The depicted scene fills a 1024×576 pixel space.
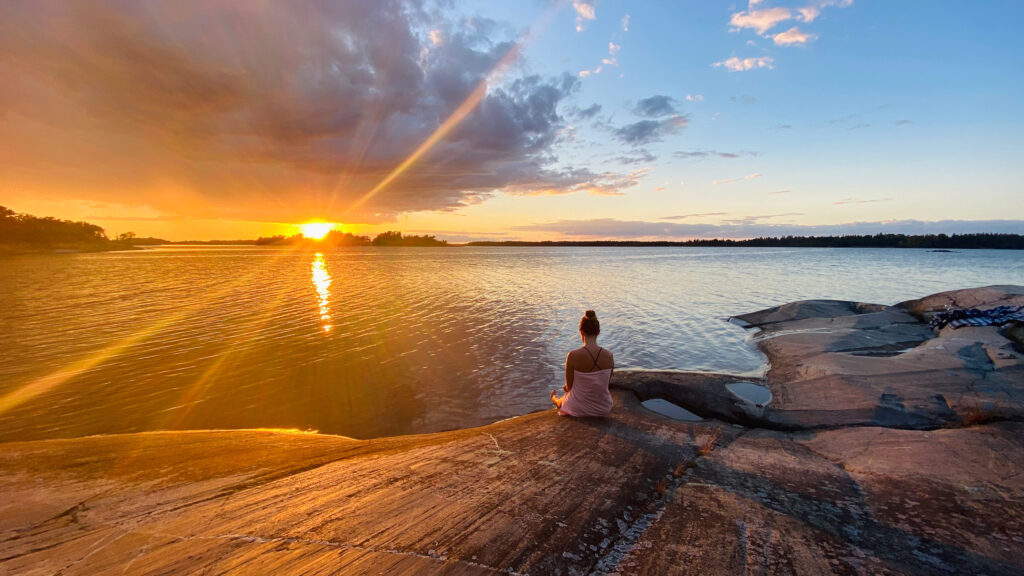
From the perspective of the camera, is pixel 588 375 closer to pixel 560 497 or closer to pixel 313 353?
pixel 560 497

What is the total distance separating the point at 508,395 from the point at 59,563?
8662 mm

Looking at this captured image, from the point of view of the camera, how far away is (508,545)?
3.85 meters

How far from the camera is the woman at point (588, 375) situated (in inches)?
292

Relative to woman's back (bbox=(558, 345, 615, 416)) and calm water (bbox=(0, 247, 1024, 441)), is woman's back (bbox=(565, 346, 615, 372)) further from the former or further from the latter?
calm water (bbox=(0, 247, 1024, 441))

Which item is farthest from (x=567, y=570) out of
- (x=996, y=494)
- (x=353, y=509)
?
(x=996, y=494)

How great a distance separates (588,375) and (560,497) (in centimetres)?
304

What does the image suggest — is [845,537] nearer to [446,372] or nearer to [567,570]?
[567,570]

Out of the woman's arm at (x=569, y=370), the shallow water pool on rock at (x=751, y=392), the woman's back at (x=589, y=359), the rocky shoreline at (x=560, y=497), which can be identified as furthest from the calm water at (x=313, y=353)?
the woman's back at (x=589, y=359)

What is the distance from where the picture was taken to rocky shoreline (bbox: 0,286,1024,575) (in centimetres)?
371

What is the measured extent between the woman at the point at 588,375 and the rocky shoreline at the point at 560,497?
1.11ft

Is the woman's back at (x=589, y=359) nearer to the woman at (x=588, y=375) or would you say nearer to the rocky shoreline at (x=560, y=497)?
the woman at (x=588, y=375)

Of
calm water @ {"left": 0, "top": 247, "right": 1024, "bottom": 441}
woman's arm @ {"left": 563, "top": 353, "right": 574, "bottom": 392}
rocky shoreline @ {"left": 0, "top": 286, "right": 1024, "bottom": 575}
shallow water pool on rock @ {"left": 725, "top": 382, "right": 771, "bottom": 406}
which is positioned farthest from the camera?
shallow water pool on rock @ {"left": 725, "top": 382, "right": 771, "bottom": 406}

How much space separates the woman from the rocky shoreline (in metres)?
0.34

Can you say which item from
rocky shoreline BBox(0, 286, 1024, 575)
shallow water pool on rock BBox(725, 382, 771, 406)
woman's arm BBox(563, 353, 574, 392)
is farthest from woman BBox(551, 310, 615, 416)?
shallow water pool on rock BBox(725, 382, 771, 406)
